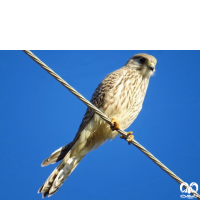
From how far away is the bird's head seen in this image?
16.8 ft

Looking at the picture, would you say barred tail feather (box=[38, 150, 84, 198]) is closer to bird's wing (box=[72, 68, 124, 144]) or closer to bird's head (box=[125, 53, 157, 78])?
bird's wing (box=[72, 68, 124, 144])

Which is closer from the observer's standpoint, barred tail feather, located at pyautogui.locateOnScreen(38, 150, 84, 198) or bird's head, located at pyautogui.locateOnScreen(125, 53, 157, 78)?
barred tail feather, located at pyautogui.locateOnScreen(38, 150, 84, 198)

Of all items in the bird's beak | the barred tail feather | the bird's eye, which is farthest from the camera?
the bird's eye

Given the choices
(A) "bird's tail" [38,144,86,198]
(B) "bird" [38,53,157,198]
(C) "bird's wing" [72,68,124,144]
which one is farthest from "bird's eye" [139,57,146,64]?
(A) "bird's tail" [38,144,86,198]

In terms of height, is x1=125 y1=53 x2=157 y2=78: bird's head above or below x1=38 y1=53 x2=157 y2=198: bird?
above

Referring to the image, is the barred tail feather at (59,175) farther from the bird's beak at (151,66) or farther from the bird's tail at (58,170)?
the bird's beak at (151,66)

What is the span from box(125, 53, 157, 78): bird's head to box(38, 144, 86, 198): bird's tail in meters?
1.68

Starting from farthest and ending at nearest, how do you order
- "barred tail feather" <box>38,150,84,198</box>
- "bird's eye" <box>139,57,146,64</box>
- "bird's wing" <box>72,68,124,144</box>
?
"bird's eye" <box>139,57,146,64</box>, "bird's wing" <box>72,68,124,144</box>, "barred tail feather" <box>38,150,84,198</box>

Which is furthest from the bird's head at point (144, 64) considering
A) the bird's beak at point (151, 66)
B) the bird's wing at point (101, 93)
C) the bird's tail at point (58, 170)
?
the bird's tail at point (58, 170)

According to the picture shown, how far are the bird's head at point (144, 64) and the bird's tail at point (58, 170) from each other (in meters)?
1.68

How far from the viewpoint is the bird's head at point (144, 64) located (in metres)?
5.12
